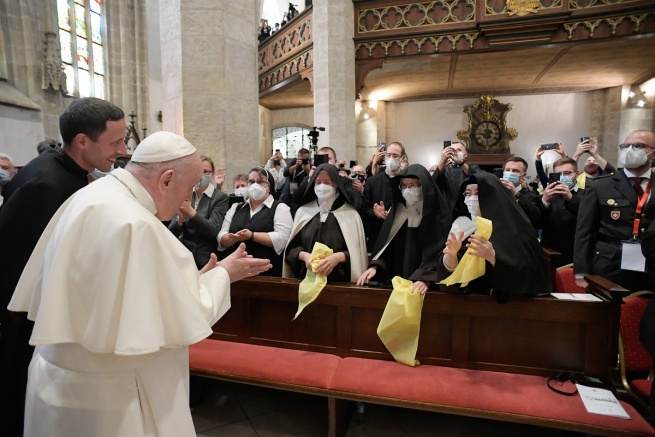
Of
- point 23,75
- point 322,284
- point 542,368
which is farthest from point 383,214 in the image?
point 23,75

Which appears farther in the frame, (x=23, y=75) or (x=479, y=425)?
(x=23, y=75)

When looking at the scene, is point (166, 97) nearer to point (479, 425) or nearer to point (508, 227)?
point (508, 227)

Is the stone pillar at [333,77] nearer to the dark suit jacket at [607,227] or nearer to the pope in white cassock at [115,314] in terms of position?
the dark suit jacket at [607,227]

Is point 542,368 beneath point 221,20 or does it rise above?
beneath

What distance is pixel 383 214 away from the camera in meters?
3.91

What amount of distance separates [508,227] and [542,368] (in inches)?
37.3

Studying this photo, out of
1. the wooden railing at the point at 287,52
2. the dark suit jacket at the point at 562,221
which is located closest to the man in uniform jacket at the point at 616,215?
the dark suit jacket at the point at 562,221

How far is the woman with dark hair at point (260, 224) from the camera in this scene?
134 inches

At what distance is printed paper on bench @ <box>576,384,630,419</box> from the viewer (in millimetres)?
1948

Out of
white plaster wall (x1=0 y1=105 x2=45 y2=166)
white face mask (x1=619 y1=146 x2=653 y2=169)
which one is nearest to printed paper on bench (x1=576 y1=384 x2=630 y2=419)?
white face mask (x1=619 y1=146 x2=653 y2=169)

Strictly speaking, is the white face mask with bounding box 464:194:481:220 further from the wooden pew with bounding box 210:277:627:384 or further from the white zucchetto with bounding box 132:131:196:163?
the white zucchetto with bounding box 132:131:196:163

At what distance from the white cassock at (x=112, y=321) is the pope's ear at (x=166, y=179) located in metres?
0.08

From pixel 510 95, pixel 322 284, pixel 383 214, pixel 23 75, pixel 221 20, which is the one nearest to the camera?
pixel 322 284

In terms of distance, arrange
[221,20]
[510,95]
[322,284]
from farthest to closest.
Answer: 1. [510,95]
2. [221,20]
3. [322,284]
